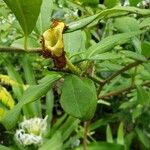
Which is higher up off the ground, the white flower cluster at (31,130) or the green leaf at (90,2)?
the green leaf at (90,2)

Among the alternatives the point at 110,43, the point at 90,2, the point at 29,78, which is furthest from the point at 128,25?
the point at 29,78

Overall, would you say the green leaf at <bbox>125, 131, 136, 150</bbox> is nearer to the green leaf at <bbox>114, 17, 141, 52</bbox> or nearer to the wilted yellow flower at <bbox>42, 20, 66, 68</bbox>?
the green leaf at <bbox>114, 17, 141, 52</bbox>

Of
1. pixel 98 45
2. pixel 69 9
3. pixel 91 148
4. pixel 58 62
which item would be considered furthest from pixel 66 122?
pixel 58 62

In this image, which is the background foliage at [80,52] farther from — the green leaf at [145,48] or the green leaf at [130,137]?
the green leaf at [130,137]

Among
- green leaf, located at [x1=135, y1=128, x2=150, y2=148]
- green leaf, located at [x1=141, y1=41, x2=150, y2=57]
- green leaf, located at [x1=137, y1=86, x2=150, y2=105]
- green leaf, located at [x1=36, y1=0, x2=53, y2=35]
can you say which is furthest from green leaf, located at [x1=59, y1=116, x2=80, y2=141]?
green leaf, located at [x1=36, y1=0, x2=53, y2=35]

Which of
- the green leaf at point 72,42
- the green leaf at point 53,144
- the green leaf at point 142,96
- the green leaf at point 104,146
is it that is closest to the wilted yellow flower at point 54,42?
the green leaf at point 72,42

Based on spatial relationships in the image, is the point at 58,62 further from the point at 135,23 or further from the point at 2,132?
the point at 2,132
